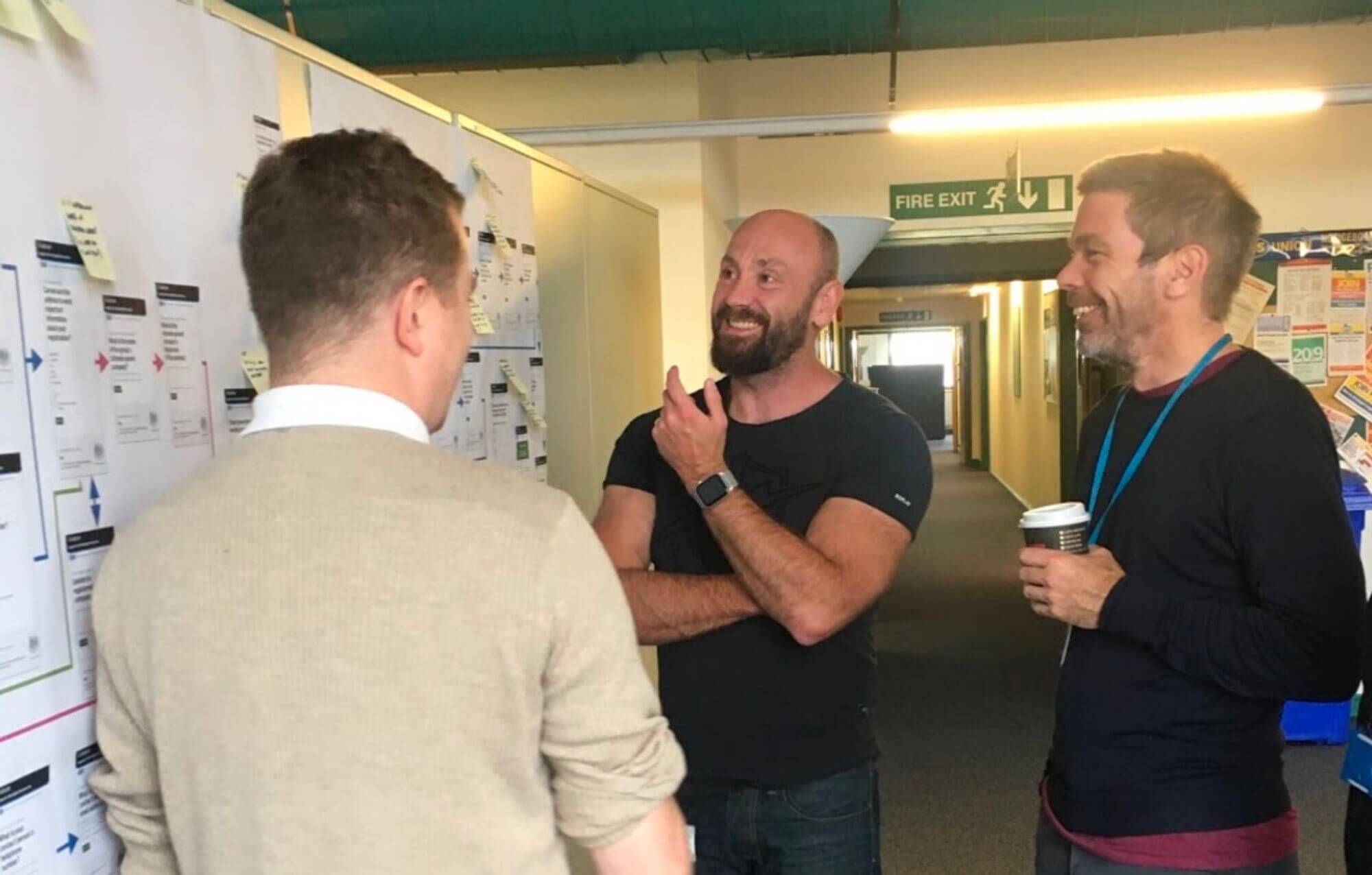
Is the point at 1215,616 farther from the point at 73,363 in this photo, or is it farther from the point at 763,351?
the point at 73,363

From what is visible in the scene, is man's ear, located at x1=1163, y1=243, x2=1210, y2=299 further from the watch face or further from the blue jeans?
the blue jeans

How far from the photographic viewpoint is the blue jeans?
1.59m

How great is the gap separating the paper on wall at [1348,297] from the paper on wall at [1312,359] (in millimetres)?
118

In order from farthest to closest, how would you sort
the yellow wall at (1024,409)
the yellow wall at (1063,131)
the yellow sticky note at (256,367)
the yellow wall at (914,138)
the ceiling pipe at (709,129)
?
the yellow wall at (1024,409)
the yellow wall at (1063,131)
the yellow wall at (914,138)
the ceiling pipe at (709,129)
the yellow sticky note at (256,367)

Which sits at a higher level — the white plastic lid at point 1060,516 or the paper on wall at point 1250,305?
the paper on wall at point 1250,305

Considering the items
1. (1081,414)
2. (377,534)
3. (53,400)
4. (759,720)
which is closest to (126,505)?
(53,400)

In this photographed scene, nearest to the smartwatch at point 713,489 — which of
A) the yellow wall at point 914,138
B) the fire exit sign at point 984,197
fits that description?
the yellow wall at point 914,138

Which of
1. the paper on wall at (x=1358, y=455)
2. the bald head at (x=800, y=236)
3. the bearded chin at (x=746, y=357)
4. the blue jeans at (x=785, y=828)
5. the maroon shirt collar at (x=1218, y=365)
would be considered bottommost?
the blue jeans at (x=785, y=828)

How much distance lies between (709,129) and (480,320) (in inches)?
67.3

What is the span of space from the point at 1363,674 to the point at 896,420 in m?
0.74

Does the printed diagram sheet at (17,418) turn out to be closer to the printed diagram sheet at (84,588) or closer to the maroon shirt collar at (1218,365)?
the printed diagram sheet at (84,588)

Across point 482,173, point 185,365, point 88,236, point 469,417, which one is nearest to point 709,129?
point 482,173

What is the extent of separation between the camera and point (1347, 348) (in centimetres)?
432

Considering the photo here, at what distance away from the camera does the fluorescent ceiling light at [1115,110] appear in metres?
3.05
